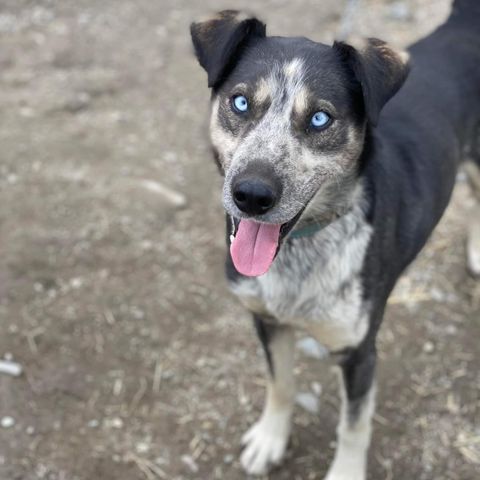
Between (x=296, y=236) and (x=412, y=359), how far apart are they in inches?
64.5

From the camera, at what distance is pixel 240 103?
300 cm

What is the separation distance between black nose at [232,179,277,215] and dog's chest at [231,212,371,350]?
2.05 ft

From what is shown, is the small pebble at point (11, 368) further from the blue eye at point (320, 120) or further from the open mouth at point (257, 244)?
the blue eye at point (320, 120)

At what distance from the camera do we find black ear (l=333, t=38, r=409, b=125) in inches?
114

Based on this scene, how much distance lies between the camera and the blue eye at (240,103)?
298 centimetres

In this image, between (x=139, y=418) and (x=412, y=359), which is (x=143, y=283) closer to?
(x=139, y=418)

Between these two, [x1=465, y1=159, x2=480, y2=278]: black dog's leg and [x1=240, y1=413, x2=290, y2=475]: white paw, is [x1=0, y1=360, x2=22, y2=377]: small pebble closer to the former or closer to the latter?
[x1=240, y1=413, x2=290, y2=475]: white paw

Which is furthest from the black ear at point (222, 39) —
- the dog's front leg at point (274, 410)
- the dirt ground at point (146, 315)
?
the dirt ground at point (146, 315)

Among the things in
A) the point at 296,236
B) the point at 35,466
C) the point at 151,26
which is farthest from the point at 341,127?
the point at 151,26

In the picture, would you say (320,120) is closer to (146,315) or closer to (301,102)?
(301,102)

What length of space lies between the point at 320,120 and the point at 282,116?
5.7 inches

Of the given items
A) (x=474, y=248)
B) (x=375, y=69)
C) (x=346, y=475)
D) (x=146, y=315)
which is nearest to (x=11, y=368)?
(x=146, y=315)

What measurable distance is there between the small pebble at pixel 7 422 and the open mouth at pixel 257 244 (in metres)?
1.87

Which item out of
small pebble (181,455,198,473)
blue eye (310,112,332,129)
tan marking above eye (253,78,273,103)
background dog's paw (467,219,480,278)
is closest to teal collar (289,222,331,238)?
blue eye (310,112,332,129)
